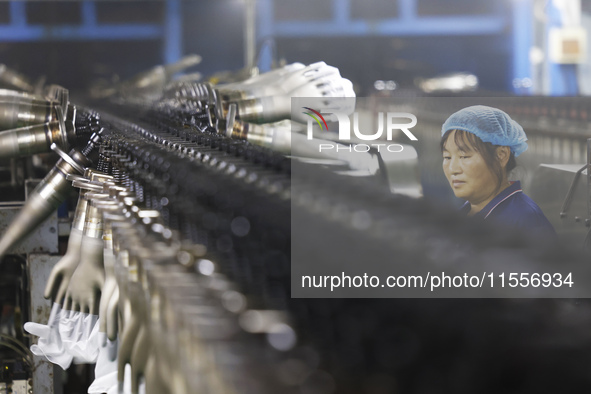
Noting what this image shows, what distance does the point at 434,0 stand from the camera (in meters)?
8.62

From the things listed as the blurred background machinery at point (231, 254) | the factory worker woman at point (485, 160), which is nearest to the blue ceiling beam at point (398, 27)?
the blurred background machinery at point (231, 254)

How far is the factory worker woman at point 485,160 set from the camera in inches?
72.4

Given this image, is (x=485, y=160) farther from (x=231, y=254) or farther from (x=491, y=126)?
(x=231, y=254)

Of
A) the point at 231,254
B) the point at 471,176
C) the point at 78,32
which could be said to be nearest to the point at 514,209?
the point at 471,176

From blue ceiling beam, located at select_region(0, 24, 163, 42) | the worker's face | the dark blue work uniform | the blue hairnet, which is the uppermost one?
blue ceiling beam, located at select_region(0, 24, 163, 42)

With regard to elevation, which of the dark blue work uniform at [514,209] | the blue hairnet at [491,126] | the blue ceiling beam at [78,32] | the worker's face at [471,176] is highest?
the blue ceiling beam at [78,32]

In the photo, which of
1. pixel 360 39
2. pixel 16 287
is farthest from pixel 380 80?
pixel 16 287

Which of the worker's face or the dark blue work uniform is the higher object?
the worker's face

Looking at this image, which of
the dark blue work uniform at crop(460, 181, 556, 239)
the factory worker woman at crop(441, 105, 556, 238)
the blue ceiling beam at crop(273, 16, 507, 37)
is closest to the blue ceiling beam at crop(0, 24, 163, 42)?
the blue ceiling beam at crop(273, 16, 507, 37)

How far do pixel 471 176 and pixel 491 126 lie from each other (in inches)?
5.6

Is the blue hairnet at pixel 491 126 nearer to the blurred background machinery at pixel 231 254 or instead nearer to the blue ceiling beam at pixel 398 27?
the blurred background machinery at pixel 231 254

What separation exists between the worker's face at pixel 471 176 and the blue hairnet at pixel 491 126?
0.16ft

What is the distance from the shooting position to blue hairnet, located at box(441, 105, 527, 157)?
1.84m

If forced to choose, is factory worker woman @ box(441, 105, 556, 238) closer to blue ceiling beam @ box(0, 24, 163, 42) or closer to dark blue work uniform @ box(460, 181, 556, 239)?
dark blue work uniform @ box(460, 181, 556, 239)
